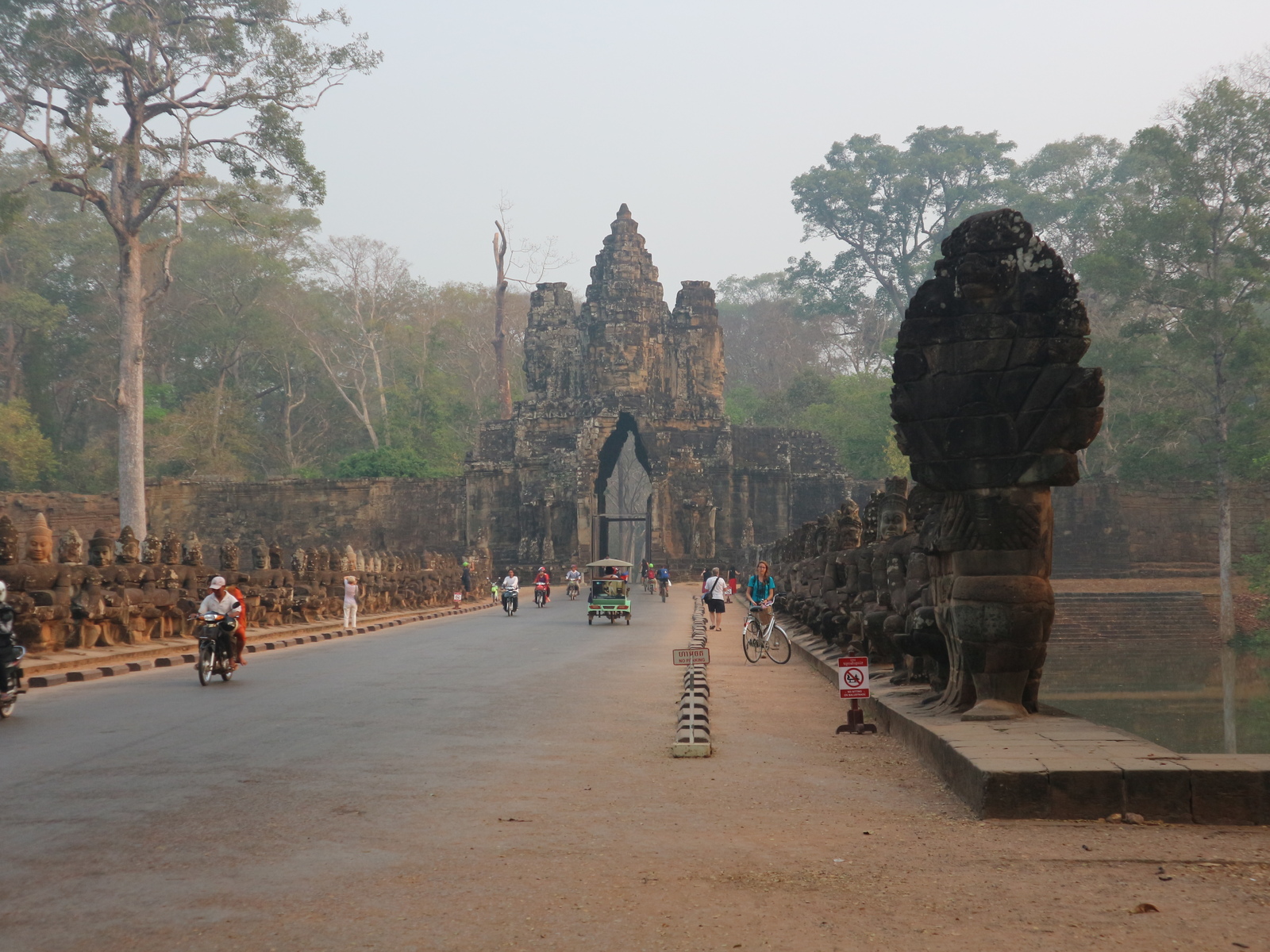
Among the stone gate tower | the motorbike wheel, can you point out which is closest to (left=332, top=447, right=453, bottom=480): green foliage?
the stone gate tower

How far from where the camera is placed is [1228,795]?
239 inches

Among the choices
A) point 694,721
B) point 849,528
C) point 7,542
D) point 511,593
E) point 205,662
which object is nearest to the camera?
point 694,721

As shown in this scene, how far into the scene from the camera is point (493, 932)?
14.2 feet

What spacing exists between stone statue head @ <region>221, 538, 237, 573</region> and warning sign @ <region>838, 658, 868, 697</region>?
1542 cm

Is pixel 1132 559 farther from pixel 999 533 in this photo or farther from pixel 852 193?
pixel 999 533

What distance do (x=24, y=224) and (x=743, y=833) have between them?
5761cm

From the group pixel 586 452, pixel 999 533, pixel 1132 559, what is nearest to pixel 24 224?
pixel 586 452

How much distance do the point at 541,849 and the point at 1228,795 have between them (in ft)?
10.6

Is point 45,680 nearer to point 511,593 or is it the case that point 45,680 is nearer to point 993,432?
point 993,432

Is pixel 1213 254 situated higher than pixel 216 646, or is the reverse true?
pixel 1213 254

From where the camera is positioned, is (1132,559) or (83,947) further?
(1132,559)

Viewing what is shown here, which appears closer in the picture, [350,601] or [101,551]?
[101,551]

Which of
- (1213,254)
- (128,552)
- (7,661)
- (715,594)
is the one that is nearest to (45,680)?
(7,661)

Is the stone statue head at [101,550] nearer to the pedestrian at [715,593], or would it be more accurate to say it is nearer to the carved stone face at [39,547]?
the carved stone face at [39,547]
